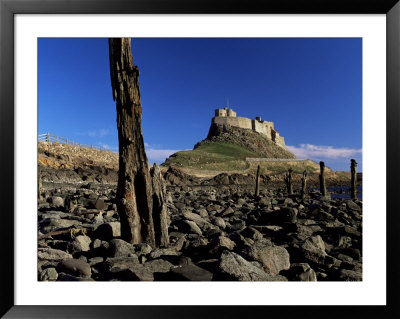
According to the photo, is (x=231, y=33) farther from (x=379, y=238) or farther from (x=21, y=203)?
(x=21, y=203)

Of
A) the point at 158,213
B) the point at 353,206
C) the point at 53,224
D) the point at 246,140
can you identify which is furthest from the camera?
the point at 246,140

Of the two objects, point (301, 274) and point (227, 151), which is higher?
point (227, 151)

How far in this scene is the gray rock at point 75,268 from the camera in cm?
372

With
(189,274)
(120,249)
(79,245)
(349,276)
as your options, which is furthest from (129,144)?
(349,276)

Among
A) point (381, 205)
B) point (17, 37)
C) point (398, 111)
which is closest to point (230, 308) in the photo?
point (381, 205)

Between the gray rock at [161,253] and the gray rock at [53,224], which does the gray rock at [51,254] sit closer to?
the gray rock at [161,253]

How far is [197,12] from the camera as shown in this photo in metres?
3.32

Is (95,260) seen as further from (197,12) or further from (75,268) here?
(197,12)

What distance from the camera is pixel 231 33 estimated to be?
11.8ft

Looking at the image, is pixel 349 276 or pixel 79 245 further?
pixel 79 245

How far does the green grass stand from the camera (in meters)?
A: 63.4

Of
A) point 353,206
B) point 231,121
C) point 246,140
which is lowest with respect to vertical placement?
point 353,206

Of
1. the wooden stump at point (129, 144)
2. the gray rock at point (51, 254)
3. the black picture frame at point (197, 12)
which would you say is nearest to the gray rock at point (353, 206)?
the black picture frame at point (197, 12)

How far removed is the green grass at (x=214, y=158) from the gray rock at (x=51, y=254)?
55.4 metres
